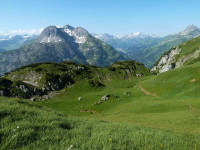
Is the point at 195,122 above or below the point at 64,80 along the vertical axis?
above

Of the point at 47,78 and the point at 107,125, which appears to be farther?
the point at 47,78

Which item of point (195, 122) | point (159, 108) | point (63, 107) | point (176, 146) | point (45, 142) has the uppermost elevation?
point (45, 142)

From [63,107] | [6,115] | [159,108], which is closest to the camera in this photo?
[6,115]

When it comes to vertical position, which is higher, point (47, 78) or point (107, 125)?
point (107, 125)

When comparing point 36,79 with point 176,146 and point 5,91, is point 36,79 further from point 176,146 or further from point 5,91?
point 176,146

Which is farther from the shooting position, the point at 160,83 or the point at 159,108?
the point at 160,83

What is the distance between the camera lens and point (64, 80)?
108 metres

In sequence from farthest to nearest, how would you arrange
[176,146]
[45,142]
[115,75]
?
[115,75]
[176,146]
[45,142]

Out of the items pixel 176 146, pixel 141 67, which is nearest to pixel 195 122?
pixel 176 146

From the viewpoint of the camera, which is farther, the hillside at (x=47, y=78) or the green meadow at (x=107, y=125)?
the hillside at (x=47, y=78)

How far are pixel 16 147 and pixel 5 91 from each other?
91901mm

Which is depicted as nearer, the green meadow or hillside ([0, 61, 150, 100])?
the green meadow

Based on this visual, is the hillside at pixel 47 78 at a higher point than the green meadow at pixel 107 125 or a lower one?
lower

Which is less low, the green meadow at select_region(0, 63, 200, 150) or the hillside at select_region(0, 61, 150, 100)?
the green meadow at select_region(0, 63, 200, 150)
